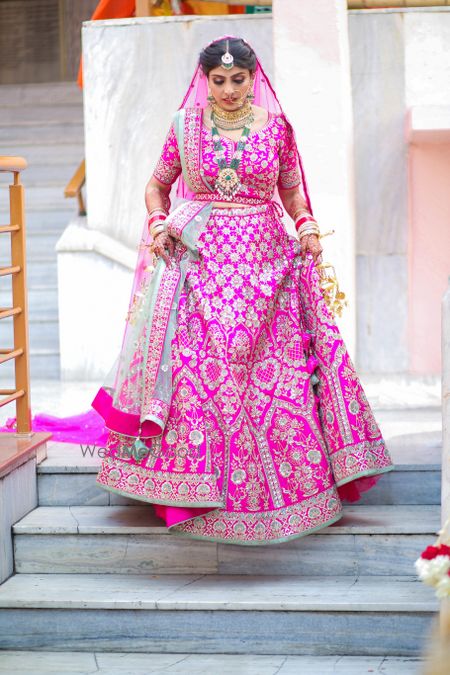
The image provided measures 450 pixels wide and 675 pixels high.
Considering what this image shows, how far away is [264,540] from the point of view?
12.9 feet

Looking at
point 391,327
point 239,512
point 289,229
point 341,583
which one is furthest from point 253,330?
point 391,327

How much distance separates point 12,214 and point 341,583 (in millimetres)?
1799

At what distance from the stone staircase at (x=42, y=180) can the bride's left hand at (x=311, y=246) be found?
9.85 feet

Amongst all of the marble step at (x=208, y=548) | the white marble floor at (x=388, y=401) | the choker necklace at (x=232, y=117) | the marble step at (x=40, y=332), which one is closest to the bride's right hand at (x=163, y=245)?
the choker necklace at (x=232, y=117)

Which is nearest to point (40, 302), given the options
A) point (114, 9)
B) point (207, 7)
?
point (114, 9)

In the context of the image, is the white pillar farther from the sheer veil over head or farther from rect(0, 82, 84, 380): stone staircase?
rect(0, 82, 84, 380): stone staircase

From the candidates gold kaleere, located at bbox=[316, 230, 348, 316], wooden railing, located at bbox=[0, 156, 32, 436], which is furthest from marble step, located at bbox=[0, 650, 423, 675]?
gold kaleere, located at bbox=[316, 230, 348, 316]

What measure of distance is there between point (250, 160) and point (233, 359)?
2.25ft

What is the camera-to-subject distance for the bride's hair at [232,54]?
4.04 metres

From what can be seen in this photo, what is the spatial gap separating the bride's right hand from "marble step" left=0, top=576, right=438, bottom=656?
1.10m

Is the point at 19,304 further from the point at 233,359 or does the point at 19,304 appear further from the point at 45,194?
the point at 45,194

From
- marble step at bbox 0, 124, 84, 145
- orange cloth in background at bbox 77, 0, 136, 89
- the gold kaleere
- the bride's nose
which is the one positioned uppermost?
orange cloth in background at bbox 77, 0, 136, 89

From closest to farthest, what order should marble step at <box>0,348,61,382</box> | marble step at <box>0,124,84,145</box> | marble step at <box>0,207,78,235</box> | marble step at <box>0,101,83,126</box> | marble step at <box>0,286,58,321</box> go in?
marble step at <box>0,348,61,382</box> → marble step at <box>0,286,58,321</box> → marble step at <box>0,207,78,235</box> → marble step at <box>0,124,84,145</box> → marble step at <box>0,101,83,126</box>

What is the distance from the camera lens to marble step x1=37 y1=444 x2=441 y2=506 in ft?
14.2
